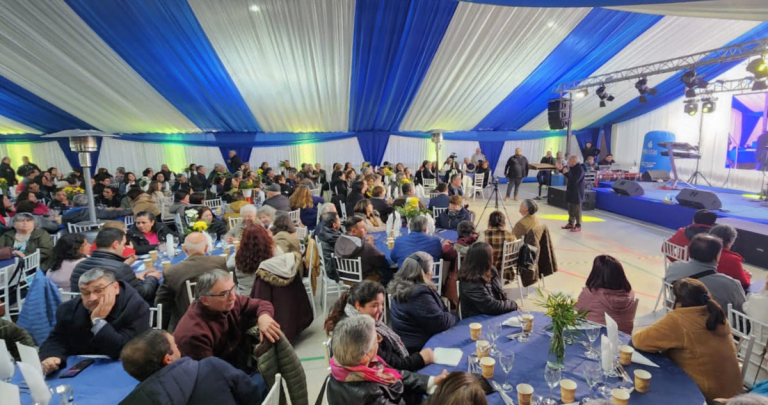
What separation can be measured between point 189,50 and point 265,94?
2583 millimetres

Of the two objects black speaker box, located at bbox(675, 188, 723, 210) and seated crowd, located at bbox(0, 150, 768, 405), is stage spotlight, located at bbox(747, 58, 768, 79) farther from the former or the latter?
seated crowd, located at bbox(0, 150, 768, 405)

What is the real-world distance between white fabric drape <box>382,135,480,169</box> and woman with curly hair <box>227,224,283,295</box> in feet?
38.1

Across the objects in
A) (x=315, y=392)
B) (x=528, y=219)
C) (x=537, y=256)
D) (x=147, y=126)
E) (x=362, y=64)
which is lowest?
(x=315, y=392)

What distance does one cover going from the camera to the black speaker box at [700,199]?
7551 mm

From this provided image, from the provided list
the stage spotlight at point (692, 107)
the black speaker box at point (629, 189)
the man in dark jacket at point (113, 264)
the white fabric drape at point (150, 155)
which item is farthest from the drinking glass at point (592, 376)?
the white fabric drape at point (150, 155)

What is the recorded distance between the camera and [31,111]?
11.1 meters

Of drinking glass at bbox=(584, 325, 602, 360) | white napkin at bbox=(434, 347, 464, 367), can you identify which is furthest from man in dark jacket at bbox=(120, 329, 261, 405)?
drinking glass at bbox=(584, 325, 602, 360)

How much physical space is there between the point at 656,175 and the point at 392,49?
903 cm

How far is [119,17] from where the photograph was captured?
21.2 feet

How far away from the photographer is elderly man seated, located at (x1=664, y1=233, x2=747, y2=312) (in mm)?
3053

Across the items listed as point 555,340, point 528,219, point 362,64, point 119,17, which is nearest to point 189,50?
point 119,17

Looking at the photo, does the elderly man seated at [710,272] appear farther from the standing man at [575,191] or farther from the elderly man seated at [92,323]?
the standing man at [575,191]

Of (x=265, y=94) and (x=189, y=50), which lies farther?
(x=265, y=94)

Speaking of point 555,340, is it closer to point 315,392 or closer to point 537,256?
point 315,392
